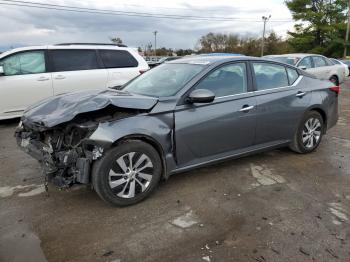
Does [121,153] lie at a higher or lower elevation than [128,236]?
higher

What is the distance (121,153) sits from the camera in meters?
3.35

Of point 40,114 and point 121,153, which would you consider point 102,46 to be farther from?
point 121,153

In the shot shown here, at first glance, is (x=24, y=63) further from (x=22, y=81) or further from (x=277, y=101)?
(x=277, y=101)

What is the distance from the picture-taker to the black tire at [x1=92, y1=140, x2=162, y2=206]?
3.28m

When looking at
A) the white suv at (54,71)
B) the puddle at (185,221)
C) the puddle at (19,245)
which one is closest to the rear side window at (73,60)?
the white suv at (54,71)

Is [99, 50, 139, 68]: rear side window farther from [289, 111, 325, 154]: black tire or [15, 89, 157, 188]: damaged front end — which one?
[289, 111, 325, 154]: black tire

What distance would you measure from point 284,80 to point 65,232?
11.5 ft

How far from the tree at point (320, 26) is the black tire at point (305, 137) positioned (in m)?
43.3

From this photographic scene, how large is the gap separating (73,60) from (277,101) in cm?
503

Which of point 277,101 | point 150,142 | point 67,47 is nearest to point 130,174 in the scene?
point 150,142

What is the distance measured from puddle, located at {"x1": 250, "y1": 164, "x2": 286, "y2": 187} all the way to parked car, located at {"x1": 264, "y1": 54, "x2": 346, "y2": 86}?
6891mm

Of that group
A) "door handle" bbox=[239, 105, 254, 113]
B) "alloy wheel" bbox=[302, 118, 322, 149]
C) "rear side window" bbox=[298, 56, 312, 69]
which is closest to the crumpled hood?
"door handle" bbox=[239, 105, 254, 113]

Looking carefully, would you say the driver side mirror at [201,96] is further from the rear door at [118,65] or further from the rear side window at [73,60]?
the rear side window at [73,60]

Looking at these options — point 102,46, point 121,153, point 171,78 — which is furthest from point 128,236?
point 102,46
